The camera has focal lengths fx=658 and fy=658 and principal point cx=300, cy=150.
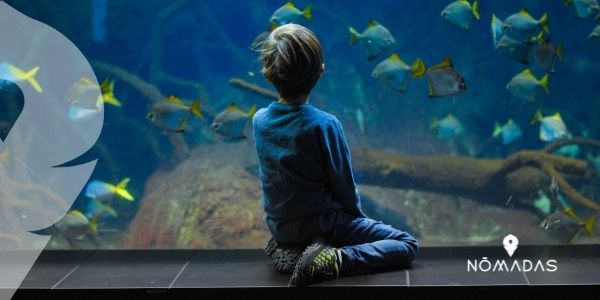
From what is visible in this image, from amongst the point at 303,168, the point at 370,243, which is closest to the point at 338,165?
the point at 303,168

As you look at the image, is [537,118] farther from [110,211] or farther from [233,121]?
[110,211]

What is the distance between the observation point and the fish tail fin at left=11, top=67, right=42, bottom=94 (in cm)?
495

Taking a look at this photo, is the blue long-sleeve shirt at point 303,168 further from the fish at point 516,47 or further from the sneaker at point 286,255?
the fish at point 516,47

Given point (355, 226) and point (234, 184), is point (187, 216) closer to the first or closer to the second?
point (234, 184)

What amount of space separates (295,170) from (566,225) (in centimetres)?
187

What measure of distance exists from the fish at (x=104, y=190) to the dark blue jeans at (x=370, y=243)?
2.44 metres

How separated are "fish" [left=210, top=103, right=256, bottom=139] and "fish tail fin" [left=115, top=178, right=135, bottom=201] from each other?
1152 millimetres

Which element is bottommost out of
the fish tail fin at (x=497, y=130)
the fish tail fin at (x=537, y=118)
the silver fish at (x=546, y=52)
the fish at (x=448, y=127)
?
the fish tail fin at (x=497, y=130)

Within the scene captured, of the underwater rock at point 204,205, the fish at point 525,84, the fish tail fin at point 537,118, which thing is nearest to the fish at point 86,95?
the underwater rock at point 204,205

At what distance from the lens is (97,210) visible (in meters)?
5.04

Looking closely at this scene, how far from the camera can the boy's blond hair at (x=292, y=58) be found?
287 cm

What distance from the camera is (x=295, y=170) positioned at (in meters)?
2.98

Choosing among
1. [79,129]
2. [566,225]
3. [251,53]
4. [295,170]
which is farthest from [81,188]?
[566,225]

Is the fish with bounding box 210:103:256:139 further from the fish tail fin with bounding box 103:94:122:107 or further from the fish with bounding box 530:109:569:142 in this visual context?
the fish with bounding box 530:109:569:142
